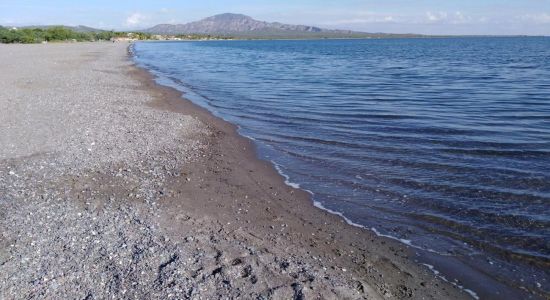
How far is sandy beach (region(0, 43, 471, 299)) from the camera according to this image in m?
6.25

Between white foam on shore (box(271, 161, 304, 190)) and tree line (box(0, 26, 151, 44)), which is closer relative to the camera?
white foam on shore (box(271, 161, 304, 190))

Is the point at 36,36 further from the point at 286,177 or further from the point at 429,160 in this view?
the point at 429,160

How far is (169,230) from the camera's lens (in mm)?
7965

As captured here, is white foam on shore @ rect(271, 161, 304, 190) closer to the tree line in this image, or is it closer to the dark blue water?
the dark blue water

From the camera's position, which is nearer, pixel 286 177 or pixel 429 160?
pixel 286 177

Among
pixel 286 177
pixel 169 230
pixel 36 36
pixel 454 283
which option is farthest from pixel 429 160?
pixel 36 36

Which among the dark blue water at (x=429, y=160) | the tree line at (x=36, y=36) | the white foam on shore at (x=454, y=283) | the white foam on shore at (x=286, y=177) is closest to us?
the white foam on shore at (x=454, y=283)

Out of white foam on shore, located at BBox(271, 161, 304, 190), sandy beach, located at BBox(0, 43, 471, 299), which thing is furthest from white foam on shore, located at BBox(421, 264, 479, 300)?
white foam on shore, located at BBox(271, 161, 304, 190)

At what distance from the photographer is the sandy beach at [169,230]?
625 centimetres

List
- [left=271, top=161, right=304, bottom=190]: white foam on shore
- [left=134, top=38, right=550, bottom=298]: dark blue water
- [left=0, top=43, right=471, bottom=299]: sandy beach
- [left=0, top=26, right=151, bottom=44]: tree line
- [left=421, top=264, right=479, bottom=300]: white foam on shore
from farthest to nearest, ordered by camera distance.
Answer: [left=0, top=26, right=151, bottom=44]: tree line
[left=271, top=161, right=304, bottom=190]: white foam on shore
[left=134, top=38, right=550, bottom=298]: dark blue water
[left=421, top=264, right=479, bottom=300]: white foam on shore
[left=0, top=43, right=471, bottom=299]: sandy beach

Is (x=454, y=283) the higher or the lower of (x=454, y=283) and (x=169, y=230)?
the lower

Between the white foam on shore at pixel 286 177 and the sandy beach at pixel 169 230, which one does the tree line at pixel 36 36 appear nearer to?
the sandy beach at pixel 169 230

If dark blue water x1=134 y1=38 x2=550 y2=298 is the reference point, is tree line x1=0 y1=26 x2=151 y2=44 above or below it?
above

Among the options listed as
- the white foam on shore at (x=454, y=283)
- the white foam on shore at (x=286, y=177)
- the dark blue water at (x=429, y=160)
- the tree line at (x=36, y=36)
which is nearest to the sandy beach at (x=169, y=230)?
the white foam on shore at (x=454, y=283)
